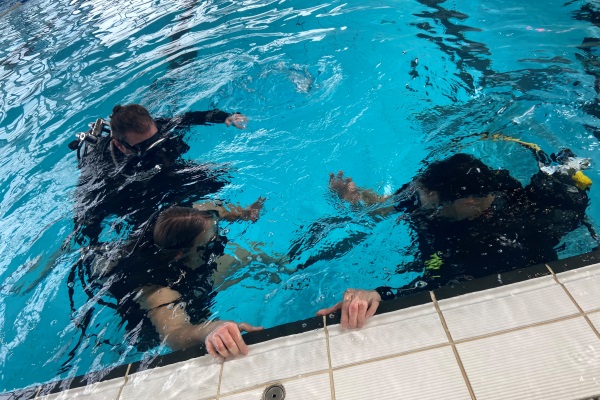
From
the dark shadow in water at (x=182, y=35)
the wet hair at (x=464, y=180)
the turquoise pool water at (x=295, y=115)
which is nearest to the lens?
the wet hair at (x=464, y=180)

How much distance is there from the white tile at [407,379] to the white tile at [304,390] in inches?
1.8

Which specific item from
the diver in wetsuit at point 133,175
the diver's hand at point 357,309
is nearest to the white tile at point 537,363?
the diver's hand at point 357,309

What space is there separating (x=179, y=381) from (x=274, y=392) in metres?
0.48

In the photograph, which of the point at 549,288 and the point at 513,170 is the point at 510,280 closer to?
the point at 549,288

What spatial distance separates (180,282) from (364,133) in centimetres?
251

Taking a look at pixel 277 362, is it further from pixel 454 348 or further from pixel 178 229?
pixel 178 229

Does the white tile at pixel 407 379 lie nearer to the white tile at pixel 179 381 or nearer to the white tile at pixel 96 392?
the white tile at pixel 179 381

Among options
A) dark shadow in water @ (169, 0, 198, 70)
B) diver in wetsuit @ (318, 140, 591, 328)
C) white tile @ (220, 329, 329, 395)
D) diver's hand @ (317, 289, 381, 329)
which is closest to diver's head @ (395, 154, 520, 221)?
diver in wetsuit @ (318, 140, 591, 328)

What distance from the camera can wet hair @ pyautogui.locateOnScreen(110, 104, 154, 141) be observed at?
3.57 m

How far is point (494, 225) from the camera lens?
2.46 metres

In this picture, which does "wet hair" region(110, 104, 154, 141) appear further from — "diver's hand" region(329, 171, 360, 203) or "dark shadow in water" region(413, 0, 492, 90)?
"dark shadow in water" region(413, 0, 492, 90)

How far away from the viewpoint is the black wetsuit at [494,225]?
235 centimetres

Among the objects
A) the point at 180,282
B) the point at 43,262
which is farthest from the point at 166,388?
the point at 43,262

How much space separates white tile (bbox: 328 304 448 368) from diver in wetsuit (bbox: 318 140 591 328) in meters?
0.34
